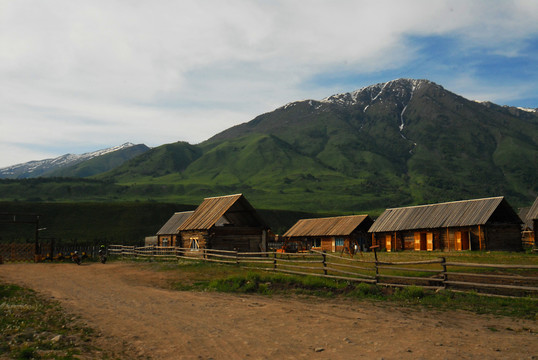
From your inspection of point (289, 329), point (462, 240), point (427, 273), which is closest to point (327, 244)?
point (462, 240)

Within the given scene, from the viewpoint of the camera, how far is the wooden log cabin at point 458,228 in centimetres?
3841

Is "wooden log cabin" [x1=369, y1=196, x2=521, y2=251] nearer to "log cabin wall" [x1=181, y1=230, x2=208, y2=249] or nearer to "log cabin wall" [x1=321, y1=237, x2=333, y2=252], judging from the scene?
"log cabin wall" [x1=321, y1=237, x2=333, y2=252]

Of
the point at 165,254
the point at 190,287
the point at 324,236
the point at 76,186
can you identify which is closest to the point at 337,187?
the point at 76,186

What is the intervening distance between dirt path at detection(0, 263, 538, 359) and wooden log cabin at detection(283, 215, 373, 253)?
32186 millimetres

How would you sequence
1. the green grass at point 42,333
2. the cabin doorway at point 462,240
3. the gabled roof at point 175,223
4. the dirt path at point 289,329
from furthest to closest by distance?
the gabled roof at point 175,223, the cabin doorway at point 462,240, the dirt path at point 289,329, the green grass at point 42,333

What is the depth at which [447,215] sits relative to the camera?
4134 cm

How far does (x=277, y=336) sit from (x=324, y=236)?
40818mm

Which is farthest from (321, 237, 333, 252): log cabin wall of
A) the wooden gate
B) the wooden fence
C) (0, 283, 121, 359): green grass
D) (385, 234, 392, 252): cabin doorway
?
(0, 283, 121, 359): green grass

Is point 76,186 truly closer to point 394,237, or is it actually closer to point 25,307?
point 394,237

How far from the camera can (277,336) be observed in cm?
1086

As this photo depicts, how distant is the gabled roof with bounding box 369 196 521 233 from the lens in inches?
1531

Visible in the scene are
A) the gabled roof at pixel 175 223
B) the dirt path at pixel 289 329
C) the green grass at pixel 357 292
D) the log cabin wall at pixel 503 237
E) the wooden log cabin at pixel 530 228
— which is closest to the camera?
the dirt path at pixel 289 329

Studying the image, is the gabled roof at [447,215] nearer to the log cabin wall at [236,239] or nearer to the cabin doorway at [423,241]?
the cabin doorway at [423,241]

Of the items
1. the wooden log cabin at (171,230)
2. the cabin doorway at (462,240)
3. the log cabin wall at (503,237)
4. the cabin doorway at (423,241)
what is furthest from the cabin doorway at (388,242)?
the wooden log cabin at (171,230)
